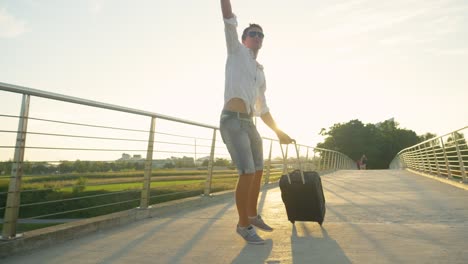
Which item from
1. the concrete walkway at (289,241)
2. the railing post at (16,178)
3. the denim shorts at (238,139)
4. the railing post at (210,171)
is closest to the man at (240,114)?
the denim shorts at (238,139)

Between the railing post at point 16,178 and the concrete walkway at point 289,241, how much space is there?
0.21 meters

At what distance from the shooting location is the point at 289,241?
2988mm

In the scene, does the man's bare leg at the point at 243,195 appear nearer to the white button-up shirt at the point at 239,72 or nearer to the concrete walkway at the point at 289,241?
the concrete walkway at the point at 289,241

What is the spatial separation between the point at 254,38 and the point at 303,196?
4.55 feet

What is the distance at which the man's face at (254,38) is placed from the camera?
11.1 ft

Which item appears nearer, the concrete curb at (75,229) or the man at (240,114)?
the concrete curb at (75,229)

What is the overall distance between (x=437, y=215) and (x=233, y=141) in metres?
2.25

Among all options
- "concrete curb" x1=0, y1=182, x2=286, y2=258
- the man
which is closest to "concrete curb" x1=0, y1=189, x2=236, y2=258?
"concrete curb" x1=0, y1=182, x2=286, y2=258

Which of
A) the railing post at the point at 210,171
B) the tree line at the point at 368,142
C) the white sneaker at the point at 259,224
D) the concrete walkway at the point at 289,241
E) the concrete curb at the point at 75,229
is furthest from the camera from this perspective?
the tree line at the point at 368,142

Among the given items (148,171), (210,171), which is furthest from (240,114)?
(210,171)

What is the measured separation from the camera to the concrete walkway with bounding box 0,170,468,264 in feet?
8.14

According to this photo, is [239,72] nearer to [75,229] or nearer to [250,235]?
[250,235]

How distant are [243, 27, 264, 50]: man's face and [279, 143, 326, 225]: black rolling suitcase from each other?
113 cm

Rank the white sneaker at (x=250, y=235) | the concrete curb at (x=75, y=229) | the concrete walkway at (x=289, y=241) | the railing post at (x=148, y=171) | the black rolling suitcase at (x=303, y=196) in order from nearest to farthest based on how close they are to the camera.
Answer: the concrete walkway at (x=289, y=241) → the concrete curb at (x=75, y=229) → the white sneaker at (x=250, y=235) → the black rolling suitcase at (x=303, y=196) → the railing post at (x=148, y=171)
